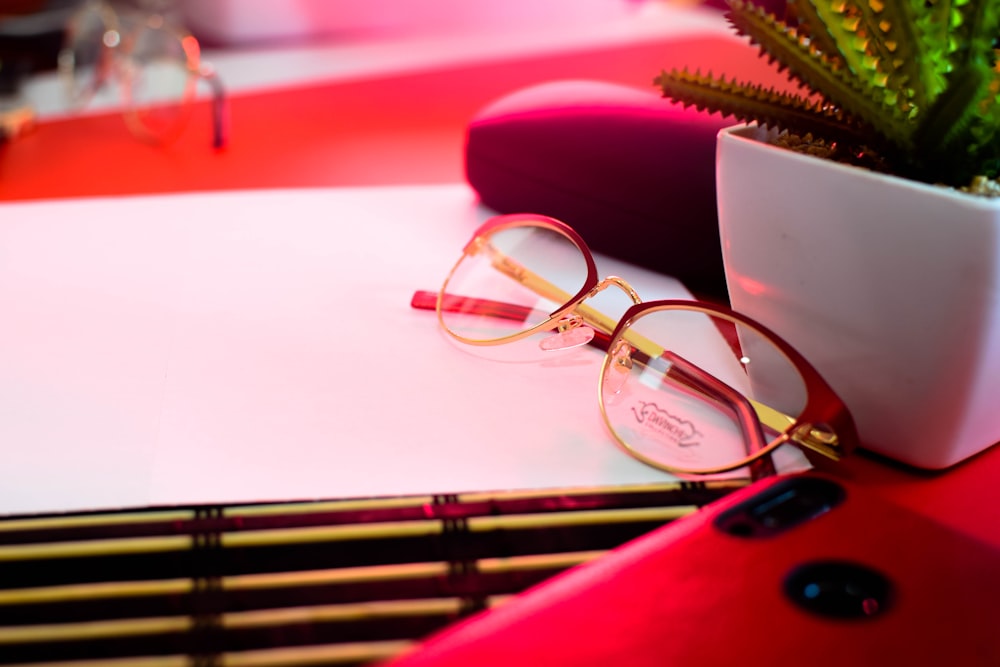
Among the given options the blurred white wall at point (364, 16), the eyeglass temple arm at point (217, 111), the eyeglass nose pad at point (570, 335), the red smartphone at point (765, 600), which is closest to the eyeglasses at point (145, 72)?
the eyeglass temple arm at point (217, 111)

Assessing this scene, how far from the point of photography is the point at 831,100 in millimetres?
291

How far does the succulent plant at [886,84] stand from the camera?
10.0 inches

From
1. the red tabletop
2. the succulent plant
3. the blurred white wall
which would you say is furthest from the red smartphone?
the blurred white wall

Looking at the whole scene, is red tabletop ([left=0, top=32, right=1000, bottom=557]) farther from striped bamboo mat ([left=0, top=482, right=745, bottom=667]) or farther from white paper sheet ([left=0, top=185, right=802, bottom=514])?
striped bamboo mat ([left=0, top=482, right=745, bottom=667])

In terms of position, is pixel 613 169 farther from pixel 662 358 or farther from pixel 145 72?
pixel 145 72

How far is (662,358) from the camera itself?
335 mm

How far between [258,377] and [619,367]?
139 millimetres

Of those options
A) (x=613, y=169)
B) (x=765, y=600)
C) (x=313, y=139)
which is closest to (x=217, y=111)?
(x=313, y=139)

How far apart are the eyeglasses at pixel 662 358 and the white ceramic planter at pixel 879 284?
1 centimetres

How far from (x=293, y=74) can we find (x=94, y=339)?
0.66m

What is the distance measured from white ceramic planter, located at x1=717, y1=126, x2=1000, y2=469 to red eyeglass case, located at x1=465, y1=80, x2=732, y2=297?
0.23 feet

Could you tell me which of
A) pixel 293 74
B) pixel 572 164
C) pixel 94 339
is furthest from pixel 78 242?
pixel 293 74

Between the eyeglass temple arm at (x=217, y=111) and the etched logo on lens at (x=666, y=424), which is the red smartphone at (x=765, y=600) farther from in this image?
the eyeglass temple arm at (x=217, y=111)

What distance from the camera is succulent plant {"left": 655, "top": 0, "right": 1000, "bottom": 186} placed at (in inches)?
10.0
